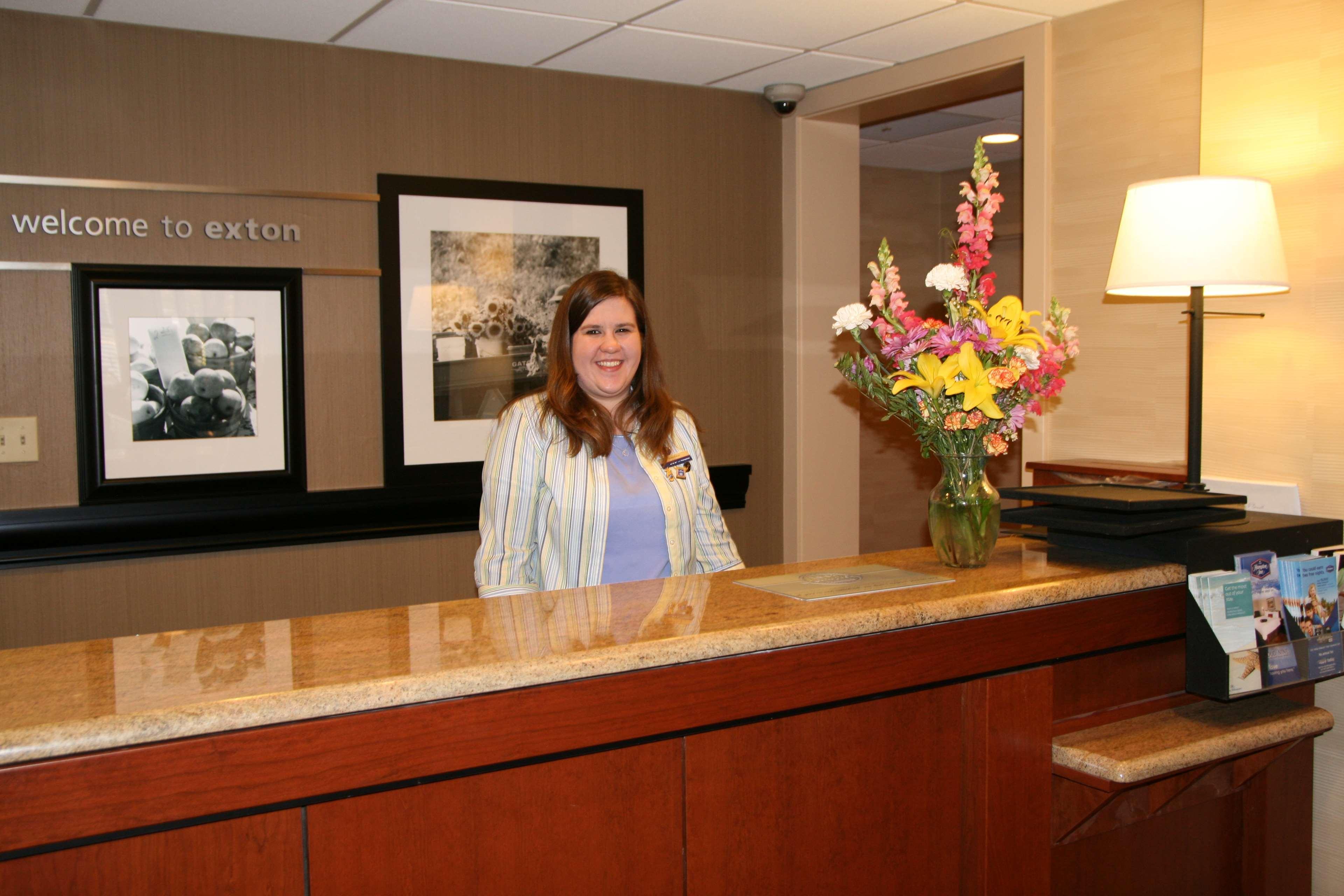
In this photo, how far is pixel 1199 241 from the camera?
2543 mm

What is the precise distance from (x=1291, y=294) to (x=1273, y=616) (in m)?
1.36

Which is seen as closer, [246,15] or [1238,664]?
[1238,664]

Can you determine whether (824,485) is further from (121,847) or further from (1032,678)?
(121,847)

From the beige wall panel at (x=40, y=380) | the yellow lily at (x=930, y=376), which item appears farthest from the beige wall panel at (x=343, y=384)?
the yellow lily at (x=930, y=376)

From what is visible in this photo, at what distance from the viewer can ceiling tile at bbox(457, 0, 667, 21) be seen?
3.42 metres

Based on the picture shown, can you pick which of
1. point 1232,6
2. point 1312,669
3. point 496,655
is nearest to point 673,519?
point 496,655

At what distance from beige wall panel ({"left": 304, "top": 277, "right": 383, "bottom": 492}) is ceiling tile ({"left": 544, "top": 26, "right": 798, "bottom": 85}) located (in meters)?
1.19

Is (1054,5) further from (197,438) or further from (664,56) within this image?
(197,438)

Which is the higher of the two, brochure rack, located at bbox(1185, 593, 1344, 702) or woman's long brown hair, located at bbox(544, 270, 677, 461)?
woman's long brown hair, located at bbox(544, 270, 677, 461)

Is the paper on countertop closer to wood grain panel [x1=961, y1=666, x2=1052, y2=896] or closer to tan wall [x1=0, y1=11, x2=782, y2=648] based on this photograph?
wood grain panel [x1=961, y1=666, x2=1052, y2=896]

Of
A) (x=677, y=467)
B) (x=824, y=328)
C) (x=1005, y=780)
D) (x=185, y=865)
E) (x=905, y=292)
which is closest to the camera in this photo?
(x=185, y=865)

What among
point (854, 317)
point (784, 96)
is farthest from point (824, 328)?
point (854, 317)

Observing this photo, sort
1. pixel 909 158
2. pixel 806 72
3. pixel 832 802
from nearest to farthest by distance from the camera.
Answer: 1. pixel 832 802
2. pixel 806 72
3. pixel 909 158

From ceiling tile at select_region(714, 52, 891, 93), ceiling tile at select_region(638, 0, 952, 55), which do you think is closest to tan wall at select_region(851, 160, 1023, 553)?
ceiling tile at select_region(714, 52, 891, 93)
